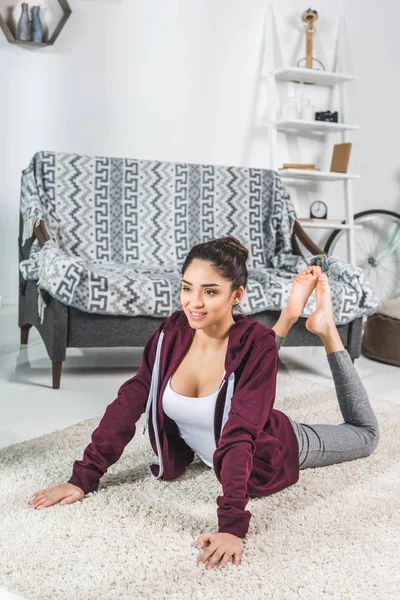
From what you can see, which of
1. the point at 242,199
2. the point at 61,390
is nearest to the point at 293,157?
the point at 242,199

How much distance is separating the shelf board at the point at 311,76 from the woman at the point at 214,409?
10.7 ft

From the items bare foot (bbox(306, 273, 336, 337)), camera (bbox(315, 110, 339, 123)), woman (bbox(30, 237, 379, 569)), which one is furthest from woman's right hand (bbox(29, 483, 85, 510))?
camera (bbox(315, 110, 339, 123))

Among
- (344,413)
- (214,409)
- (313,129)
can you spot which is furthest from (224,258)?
(313,129)

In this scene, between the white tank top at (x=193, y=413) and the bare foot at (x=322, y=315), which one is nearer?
the white tank top at (x=193, y=413)

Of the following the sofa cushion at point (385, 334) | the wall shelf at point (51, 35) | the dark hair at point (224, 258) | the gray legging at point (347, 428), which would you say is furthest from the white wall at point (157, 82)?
the dark hair at point (224, 258)

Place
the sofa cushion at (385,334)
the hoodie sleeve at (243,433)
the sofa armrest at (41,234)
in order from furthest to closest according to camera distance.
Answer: the sofa cushion at (385,334)
the sofa armrest at (41,234)
the hoodie sleeve at (243,433)

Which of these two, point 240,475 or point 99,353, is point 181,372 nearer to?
point 240,475

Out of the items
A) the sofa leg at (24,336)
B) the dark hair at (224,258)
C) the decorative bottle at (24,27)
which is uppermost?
the decorative bottle at (24,27)

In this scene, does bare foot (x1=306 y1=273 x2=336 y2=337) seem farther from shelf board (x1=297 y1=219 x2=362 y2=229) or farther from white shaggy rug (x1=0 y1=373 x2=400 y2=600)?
shelf board (x1=297 y1=219 x2=362 y2=229)

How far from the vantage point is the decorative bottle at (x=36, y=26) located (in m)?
4.11

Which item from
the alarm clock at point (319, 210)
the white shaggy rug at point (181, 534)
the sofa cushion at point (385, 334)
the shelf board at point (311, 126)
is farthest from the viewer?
the alarm clock at point (319, 210)

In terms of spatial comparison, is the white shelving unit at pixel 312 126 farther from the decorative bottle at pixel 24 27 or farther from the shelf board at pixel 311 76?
the decorative bottle at pixel 24 27

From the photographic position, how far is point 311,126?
474cm

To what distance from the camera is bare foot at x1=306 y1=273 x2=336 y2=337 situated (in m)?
1.93
